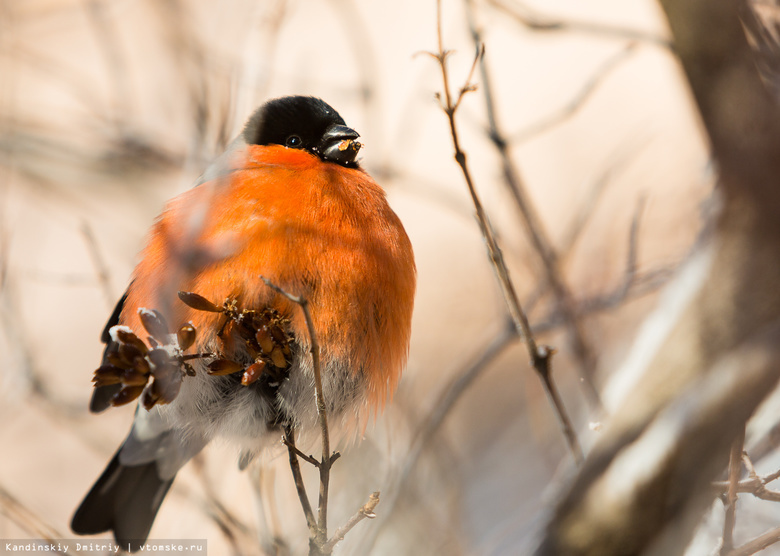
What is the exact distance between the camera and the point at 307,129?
2.68 m

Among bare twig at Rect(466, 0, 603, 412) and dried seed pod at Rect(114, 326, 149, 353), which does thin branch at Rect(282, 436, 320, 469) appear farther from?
bare twig at Rect(466, 0, 603, 412)

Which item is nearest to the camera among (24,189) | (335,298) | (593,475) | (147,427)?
(593,475)

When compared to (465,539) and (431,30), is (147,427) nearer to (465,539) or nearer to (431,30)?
(465,539)

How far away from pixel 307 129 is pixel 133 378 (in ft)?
4.70

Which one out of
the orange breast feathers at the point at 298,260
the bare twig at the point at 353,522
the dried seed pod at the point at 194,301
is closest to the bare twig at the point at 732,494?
the bare twig at the point at 353,522

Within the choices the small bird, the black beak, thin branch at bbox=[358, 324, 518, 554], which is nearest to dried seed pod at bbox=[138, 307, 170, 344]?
the small bird

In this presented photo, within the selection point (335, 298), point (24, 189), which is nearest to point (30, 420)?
point (24, 189)

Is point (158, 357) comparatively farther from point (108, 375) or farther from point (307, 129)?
point (307, 129)

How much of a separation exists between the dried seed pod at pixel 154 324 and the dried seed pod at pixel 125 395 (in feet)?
0.46

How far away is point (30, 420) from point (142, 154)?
10.1 ft

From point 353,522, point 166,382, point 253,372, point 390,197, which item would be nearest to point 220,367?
point 253,372

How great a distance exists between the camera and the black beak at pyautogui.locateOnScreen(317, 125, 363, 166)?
8.50 feet

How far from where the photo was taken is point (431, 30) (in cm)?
636

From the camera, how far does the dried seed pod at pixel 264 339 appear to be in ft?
5.96
